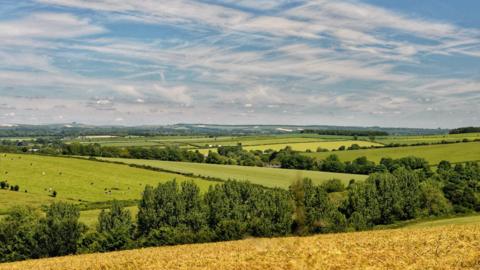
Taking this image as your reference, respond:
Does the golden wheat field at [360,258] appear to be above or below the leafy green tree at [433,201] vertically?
above

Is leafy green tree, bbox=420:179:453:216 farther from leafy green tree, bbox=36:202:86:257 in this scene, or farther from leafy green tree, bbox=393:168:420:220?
leafy green tree, bbox=36:202:86:257

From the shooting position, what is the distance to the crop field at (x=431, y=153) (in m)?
130

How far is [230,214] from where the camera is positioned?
6894cm

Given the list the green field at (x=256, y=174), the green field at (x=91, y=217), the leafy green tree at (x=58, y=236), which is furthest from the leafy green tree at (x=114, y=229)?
the green field at (x=256, y=174)

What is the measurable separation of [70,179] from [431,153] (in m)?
104

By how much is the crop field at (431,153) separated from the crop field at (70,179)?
6375 cm

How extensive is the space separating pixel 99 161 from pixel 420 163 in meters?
89.6

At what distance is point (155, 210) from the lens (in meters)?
69.0

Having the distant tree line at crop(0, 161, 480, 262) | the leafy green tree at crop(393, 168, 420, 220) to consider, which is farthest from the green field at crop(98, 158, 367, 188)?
the leafy green tree at crop(393, 168, 420, 220)

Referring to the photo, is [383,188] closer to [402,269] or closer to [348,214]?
[348,214]

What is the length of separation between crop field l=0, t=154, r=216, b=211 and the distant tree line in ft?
65.1

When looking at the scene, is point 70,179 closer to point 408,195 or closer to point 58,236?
point 58,236

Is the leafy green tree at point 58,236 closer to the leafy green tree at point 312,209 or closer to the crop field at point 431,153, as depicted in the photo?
the leafy green tree at point 312,209

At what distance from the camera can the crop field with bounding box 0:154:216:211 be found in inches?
3519
